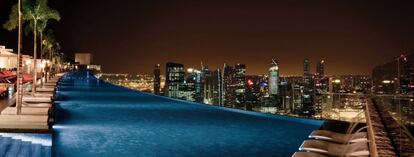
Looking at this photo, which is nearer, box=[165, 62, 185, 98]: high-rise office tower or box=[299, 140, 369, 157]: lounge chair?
box=[299, 140, 369, 157]: lounge chair

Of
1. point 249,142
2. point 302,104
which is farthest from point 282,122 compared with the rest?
point 249,142

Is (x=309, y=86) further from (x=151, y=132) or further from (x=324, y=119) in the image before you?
(x=151, y=132)

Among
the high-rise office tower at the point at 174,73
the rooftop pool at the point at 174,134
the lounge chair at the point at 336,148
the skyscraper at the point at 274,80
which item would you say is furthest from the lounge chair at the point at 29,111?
the high-rise office tower at the point at 174,73

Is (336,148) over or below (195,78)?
below

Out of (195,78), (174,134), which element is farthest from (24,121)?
(195,78)

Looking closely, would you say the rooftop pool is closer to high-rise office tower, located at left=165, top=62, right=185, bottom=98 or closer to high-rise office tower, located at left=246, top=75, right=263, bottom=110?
high-rise office tower, located at left=246, top=75, right=263, bottom=110

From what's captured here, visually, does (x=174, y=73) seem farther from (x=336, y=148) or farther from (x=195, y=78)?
(x=336, y=148)

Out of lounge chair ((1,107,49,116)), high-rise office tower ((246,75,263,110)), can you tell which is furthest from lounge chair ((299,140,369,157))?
high-rise office tower ((246,75,263,110))
